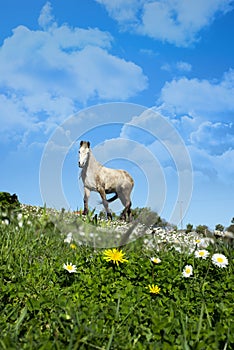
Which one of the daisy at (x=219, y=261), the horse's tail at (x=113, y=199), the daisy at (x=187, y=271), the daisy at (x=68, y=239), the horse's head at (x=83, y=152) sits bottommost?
the daisy at (x=187, y=271)

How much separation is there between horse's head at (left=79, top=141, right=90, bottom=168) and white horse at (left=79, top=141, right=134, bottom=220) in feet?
1.58

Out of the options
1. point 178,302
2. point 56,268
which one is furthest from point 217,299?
point 56,268

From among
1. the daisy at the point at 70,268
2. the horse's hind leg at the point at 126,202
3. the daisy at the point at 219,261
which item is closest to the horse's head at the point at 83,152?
the horse's hind leg at the point at 126,202

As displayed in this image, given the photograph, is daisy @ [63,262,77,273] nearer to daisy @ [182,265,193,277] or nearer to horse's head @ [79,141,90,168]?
daisy @ [182,265,193,277]

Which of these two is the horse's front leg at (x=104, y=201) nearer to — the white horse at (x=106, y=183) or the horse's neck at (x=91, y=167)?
the white horse at (x=106, y=183)

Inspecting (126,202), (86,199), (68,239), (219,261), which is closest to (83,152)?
(86,199)

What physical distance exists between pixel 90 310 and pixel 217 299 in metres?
1.13

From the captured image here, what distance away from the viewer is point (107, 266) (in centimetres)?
385

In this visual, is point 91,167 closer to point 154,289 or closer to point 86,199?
point 86,199

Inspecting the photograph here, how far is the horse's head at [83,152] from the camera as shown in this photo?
7883 millimetres

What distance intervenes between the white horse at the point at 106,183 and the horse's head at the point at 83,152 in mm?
480

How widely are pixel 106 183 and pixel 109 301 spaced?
6743mm

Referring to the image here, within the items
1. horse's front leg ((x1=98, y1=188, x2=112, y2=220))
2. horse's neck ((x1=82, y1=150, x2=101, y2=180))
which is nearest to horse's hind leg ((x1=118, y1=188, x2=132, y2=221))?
horse's front leg ((x1=98, y1=188, x2=112, y2=220))

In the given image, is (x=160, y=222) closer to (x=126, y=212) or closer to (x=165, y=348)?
(x=126, y=212)
